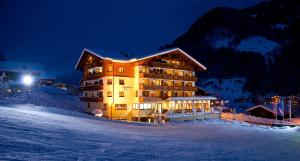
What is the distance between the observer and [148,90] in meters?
47.0

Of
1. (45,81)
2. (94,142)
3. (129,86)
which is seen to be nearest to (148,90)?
(129,86)

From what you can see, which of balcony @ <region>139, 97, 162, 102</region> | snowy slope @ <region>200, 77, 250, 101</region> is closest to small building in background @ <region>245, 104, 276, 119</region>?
balcony @ <region>139, 97, 162, 102</region>

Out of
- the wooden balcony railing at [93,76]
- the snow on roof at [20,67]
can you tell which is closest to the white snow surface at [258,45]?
the snow on roof at [20,67]

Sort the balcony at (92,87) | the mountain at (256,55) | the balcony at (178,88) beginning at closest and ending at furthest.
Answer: the balcony at (92,87) → the balcony at (178,88) → the mountain at (256,55)

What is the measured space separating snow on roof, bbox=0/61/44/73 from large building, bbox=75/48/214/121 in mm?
31966

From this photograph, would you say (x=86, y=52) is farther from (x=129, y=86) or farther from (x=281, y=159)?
(x=281, y=159)

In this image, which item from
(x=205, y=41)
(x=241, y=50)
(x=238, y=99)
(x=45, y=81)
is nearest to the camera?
(x=45, y=81)

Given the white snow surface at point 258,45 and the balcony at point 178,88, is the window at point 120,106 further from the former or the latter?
the white snow surface at point 258,45

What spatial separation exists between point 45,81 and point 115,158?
77.6 m

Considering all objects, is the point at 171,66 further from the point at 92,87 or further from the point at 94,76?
the point at 92,87

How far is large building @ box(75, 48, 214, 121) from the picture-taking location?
147ft

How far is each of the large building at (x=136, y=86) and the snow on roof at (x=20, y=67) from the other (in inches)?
1259

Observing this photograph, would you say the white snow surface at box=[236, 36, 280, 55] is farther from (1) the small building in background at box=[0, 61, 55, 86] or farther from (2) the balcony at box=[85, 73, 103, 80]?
(2) the balcony at box=[85, 73, 103, 80]

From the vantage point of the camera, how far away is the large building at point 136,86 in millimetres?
44844
